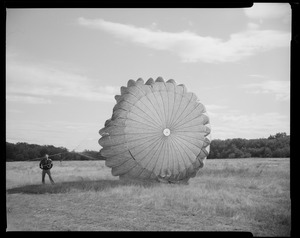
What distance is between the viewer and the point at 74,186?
1059 cm

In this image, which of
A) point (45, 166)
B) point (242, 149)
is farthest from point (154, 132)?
point (242, 149)

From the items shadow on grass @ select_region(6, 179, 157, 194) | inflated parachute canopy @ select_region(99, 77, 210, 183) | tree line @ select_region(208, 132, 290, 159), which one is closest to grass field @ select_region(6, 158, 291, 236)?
shadow on grass @ select_region(6, 179, 157, 194)

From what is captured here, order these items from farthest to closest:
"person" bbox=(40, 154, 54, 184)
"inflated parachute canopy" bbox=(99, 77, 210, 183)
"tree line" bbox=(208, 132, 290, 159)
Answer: "tree line" bbox=(208, 132, 290, 159)
"person" bbox=(40, 154, 54, 184)
"inflated parachute canopy" bbox=(99, 77, 210, 183)

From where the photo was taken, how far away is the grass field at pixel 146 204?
739 cm

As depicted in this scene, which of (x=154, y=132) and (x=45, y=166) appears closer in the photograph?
(x=154, y=132)

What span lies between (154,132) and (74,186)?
2694mm

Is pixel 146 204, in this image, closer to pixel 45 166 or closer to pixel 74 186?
pixel 74 186

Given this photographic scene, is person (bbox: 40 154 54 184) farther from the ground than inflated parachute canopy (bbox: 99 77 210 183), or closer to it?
closer to it

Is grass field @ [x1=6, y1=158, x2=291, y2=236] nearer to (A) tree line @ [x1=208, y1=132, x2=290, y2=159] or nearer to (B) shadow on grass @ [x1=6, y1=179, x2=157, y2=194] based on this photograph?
(B) shadow on grass @ [x1=6, y1=179, x2=157, y2=194]

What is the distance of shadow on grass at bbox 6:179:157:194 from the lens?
1004 cm

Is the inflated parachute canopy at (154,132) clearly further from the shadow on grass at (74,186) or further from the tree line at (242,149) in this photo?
the tree line at (242,149)

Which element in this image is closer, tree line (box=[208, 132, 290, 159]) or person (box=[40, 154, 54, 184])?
person (box=[40, 154, 54, 184])

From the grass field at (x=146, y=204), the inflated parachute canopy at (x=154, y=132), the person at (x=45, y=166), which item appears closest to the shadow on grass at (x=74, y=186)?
the grass field at (x=146, y=204)

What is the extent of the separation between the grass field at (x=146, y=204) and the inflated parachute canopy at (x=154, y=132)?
54 centimetres
